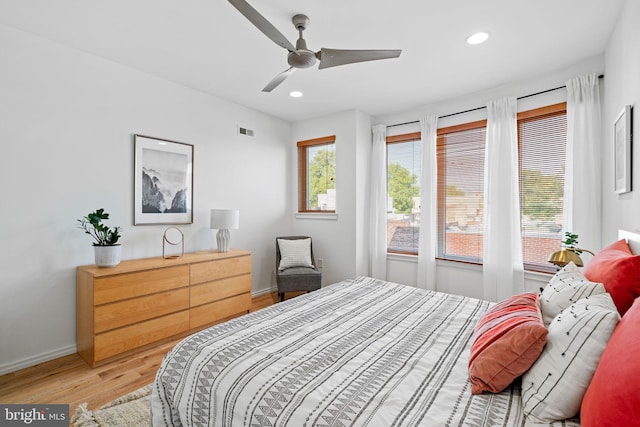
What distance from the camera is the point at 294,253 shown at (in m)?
4.16

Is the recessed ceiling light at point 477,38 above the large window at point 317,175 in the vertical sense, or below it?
above

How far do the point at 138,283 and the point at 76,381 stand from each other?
80 centimetres

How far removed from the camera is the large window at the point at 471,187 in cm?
310

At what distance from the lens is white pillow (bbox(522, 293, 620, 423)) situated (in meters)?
0.92

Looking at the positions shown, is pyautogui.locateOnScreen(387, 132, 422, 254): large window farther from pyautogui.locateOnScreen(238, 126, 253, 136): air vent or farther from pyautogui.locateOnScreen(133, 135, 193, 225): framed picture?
pyautogui.locateOnScreen(133, 135, 193, 225): framed picture

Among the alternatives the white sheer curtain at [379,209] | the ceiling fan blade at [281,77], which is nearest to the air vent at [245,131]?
the ceiling fan blade at [281,77]

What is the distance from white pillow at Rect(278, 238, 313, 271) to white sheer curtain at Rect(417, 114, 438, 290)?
4.98 feet

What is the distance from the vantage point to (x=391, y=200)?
4.36 m

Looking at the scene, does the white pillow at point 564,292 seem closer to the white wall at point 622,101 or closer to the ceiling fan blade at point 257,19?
the white wall at point 622,101

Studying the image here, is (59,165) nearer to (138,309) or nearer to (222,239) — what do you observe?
(138,309)

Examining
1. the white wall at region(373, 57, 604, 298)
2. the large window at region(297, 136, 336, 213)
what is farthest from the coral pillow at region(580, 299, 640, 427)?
the large window at region(297, 136, 336, 213)

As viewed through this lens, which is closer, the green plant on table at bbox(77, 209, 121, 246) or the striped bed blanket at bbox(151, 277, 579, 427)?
the striped bed blanket at bbox(151, 277, 579, 427)

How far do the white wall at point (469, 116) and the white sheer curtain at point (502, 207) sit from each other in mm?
140

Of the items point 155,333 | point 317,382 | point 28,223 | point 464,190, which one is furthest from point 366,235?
point 28,223
